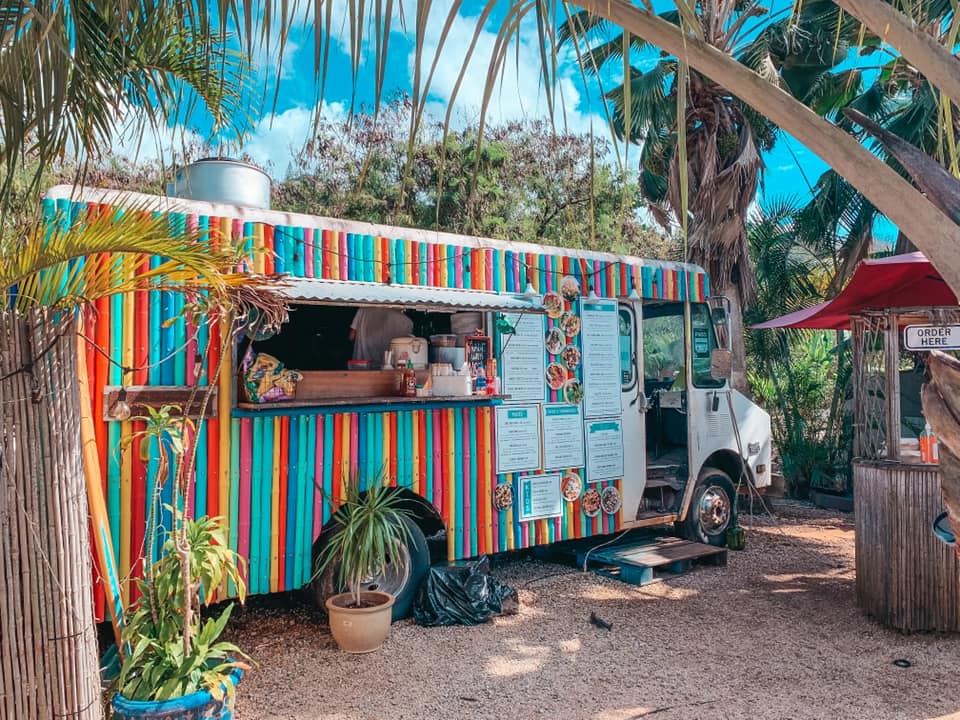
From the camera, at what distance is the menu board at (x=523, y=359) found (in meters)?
6.02

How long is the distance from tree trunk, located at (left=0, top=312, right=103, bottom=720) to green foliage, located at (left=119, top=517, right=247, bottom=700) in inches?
9.1

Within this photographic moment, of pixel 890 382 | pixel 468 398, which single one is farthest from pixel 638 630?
pixel 890 382

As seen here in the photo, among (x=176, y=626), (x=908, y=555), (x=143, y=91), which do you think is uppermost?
(x=143, y=91)

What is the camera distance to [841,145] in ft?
4.87

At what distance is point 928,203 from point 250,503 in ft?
14.1

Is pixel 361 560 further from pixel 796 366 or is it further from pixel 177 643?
pixel 796 366

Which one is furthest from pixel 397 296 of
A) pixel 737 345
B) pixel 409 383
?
pixel 737 345

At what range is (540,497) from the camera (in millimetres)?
6184

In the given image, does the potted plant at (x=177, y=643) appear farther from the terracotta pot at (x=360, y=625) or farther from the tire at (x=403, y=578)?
the tire at (x=403, y=578)

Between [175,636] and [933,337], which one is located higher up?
[933,337]

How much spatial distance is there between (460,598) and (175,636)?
2.36 m

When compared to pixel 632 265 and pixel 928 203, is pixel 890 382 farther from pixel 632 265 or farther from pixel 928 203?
pixel 928 203

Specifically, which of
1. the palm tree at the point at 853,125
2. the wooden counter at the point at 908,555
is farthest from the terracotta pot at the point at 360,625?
the palm tree at the point at 853,125

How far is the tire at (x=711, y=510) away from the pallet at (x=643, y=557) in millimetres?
228
